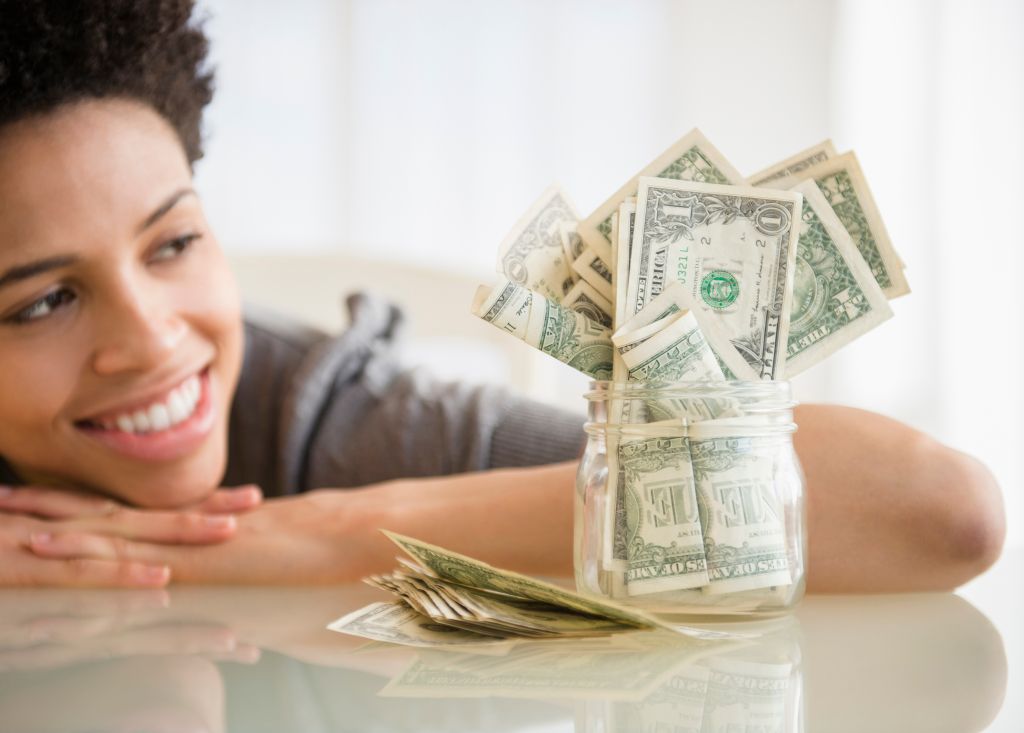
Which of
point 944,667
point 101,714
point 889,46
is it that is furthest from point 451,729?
point 889,46

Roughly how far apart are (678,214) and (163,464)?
745mm

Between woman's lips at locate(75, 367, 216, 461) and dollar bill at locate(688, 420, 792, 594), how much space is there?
74 cm

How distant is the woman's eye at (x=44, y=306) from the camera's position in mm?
1037

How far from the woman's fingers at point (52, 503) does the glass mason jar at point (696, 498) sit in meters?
0.63

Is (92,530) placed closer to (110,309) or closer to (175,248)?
(110,309)

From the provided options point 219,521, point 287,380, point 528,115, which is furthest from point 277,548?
point 528,115

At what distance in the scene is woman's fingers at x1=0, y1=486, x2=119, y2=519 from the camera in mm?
1040

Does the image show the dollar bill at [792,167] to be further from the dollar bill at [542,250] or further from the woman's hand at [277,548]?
the woman's hand at [277,548]

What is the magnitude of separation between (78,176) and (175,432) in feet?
1.00

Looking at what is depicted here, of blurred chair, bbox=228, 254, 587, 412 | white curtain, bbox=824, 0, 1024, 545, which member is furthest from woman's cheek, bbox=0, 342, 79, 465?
white curtain, bbox=824, 0, 1024, 545

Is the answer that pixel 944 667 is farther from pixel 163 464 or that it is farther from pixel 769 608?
pixel 163 464

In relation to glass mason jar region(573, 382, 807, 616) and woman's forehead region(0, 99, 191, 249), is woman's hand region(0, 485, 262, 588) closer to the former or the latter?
woman's forehead region(0, 99, 191, 249)

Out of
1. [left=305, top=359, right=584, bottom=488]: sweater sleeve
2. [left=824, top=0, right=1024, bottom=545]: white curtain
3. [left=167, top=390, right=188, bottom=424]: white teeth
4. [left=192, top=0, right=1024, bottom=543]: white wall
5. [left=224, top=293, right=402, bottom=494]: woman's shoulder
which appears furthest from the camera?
[left=192, top=0, right=1024, bottom=543]: white wall

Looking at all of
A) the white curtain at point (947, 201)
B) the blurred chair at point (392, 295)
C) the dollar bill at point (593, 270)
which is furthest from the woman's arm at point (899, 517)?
the white curtain at point (947, 201)
